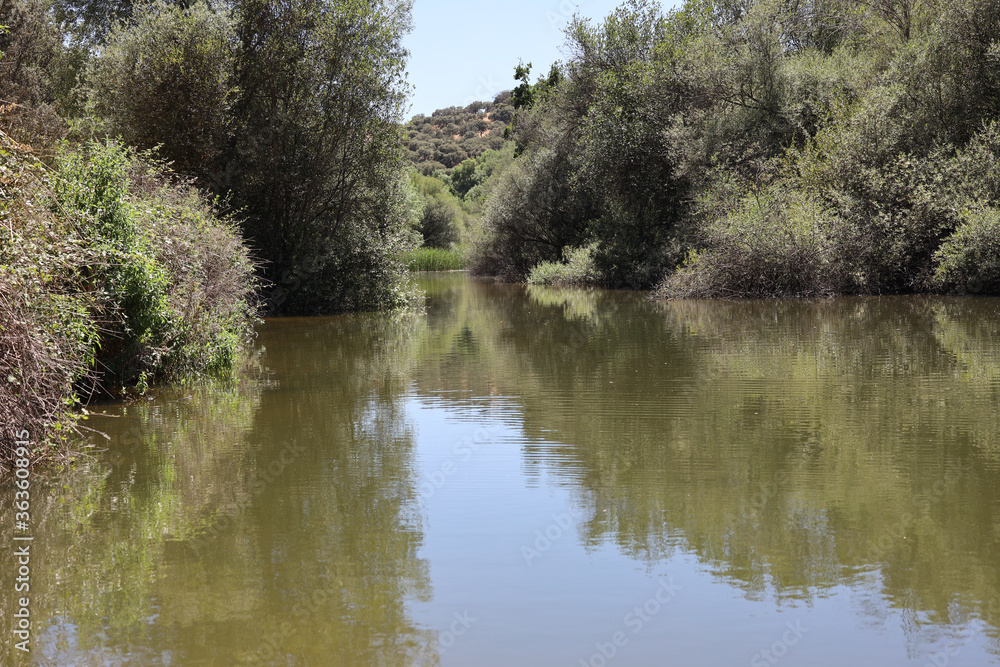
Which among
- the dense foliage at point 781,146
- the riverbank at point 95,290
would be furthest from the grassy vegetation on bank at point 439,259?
the riverbank at point 95,290

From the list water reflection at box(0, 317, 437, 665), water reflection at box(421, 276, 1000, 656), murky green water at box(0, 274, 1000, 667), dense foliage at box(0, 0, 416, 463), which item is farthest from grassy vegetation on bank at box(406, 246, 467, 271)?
water reflection at box(0, 317, 437, 665)

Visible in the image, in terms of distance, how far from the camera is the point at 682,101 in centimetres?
3425

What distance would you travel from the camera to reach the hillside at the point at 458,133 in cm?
13325

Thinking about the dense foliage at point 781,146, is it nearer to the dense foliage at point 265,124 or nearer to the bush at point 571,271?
the bush at point 571,271

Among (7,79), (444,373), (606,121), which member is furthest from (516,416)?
(606,121)

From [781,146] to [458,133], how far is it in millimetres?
132914

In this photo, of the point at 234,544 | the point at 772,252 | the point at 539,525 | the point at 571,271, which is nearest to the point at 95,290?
the point at 234,544

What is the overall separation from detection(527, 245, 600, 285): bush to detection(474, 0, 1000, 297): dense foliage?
0.27 metres

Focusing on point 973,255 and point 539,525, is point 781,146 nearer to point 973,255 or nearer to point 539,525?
point 973,255

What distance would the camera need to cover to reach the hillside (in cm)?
13325

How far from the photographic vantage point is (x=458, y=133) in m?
158

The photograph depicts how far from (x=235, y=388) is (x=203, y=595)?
7.33m

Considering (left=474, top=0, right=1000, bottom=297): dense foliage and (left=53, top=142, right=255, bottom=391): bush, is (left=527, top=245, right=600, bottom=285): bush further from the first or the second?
(left=53, top=142, right=255, bottom=391): bush

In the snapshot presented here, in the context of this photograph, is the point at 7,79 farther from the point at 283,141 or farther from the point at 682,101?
the point at 682,101
